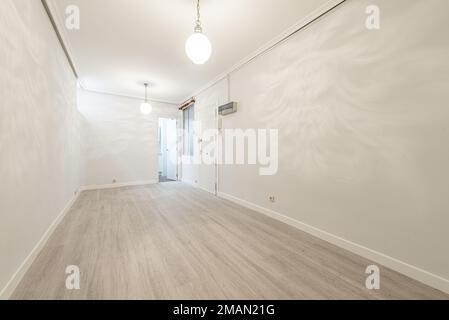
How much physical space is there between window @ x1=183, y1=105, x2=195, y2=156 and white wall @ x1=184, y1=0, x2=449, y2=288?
3.58 metres

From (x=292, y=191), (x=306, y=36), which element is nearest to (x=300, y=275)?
(x=292, y=191)

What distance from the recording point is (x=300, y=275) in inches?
65.6

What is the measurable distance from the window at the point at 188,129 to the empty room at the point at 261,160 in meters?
2.24

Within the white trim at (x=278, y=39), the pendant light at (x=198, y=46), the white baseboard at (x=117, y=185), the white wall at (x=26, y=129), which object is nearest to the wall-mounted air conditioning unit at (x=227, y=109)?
the white trim at (x=278, y=39)

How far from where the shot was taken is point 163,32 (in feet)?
8.82

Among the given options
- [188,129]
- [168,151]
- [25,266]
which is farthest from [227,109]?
[168,151]

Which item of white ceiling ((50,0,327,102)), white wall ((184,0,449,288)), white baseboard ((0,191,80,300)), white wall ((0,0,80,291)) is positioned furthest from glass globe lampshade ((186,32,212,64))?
white baseboard ((0,191,80,300))

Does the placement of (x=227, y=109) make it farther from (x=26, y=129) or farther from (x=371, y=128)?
(x=26, y=129)

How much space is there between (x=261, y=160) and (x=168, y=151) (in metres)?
4.91

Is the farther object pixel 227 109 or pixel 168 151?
pixel 168 151

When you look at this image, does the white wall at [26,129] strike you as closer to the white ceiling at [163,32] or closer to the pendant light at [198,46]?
the white ceiling at [163,32]

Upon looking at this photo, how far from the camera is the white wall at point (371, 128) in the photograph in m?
Result: 1.53
